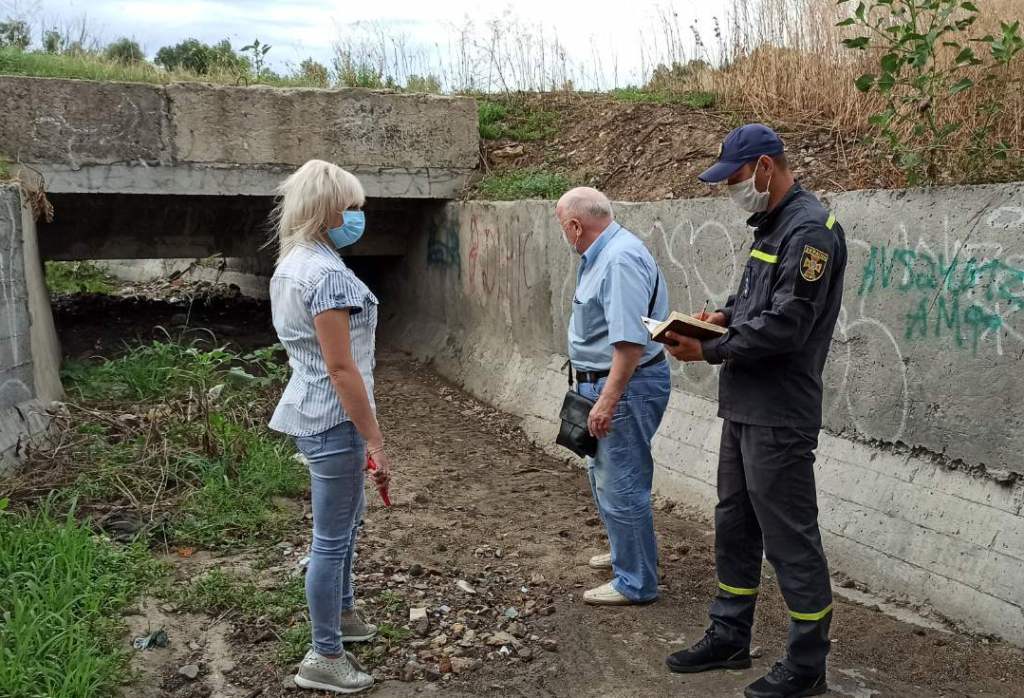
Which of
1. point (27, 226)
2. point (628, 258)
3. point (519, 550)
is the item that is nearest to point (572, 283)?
point (519, 550)

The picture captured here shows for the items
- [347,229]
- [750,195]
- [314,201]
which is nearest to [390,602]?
[347,229]

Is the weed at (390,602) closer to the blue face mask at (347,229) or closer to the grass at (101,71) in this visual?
the blue face mask at (347,229)

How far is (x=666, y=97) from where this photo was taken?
33.4 feet

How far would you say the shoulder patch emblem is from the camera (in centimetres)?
323

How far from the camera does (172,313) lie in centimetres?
1263

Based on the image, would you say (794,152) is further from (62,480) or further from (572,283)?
(62,480)

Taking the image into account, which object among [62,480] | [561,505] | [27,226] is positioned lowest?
[561,505]

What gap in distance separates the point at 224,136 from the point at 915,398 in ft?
23.6

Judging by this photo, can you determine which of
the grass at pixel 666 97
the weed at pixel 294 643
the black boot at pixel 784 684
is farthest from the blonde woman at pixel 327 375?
the grass at pixel 666 97

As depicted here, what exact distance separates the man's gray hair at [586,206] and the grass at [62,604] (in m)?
2.67

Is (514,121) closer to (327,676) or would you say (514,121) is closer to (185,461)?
(185,461)

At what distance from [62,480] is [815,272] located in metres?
4.49

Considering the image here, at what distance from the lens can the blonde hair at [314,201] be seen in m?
3.45

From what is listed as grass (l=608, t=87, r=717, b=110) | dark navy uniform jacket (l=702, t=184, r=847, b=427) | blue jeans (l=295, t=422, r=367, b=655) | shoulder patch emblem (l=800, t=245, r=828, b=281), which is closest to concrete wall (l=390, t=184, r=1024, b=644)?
dark navy uniform jacket (l=702, t=184, r=847, b=427)
